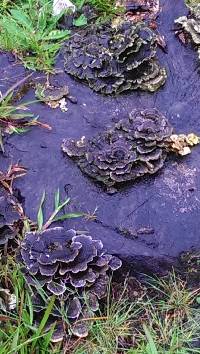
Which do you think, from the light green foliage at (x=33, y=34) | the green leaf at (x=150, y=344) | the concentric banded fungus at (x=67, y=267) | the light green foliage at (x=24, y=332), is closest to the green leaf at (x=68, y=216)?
the concentric banded fungus at (x=67, y=267)

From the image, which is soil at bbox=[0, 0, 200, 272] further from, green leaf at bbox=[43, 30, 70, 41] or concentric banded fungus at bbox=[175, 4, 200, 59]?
green leaf at bbox=[43, 30, 70, 41]

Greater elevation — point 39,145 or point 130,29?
point 130,29

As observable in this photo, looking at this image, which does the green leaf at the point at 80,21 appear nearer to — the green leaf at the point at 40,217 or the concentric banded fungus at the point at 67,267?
the green leaf at the point at 40,217

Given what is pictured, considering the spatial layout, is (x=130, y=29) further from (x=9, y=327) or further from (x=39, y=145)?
(x=9, y=327)

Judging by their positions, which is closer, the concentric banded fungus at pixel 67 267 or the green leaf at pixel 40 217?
the concentric banded fungus at pixel 67 267

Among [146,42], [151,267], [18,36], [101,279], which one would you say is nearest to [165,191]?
[151,267]

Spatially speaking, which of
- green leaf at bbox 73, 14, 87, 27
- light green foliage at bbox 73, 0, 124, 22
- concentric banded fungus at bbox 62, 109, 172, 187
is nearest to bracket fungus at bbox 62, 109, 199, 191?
concentric banded fungus at bbox 62, 109, 172, 187

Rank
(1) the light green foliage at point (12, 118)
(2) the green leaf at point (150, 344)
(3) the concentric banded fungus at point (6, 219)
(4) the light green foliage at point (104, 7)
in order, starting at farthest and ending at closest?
1. (4) the light green foliage at point (104, 7)
2. (1) the light green foliage at point (12, 118)
3. (3) the concentric banded fungus at point (6, 219)
4. (2) the green leaf at point (150, 344)
